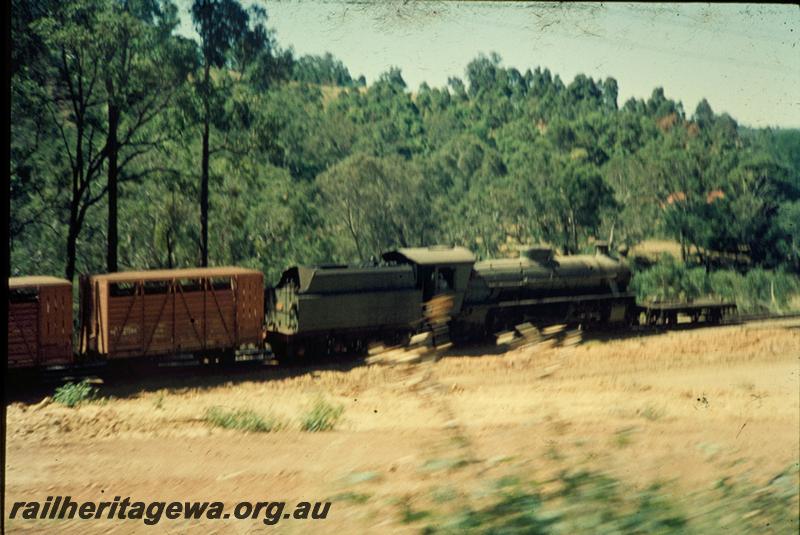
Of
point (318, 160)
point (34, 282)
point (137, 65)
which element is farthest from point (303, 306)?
point (318, 160)

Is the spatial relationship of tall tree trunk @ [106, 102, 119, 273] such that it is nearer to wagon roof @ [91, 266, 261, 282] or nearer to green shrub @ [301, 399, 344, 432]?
wagon roof @ [91, 266, 261, 282]

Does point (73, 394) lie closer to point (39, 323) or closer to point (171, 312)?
point (39, 323)

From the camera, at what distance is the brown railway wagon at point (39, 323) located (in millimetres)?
12945

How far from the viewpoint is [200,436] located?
376 inches

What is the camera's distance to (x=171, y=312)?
46.3 ft

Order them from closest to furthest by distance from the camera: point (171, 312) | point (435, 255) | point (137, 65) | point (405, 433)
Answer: point (405, 433) < point (137, 65) < point (171, 312) < point (435, 255)

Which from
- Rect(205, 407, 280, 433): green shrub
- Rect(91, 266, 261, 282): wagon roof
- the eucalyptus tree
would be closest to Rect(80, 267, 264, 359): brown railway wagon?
Rect(91, 266, 261, 282): wagon roof

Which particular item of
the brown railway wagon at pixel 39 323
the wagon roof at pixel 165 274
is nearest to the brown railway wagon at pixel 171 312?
the wagon roof at pixel 165 274

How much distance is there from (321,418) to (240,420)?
1260mm

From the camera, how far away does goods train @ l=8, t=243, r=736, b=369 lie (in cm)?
1341

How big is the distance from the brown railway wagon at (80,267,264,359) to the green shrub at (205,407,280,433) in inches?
149

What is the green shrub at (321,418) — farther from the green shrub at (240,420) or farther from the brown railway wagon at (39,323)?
the brown railway wagon at (39,323)

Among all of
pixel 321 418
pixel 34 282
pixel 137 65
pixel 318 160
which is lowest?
pixel 321 418

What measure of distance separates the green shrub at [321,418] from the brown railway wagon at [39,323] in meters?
6.11
